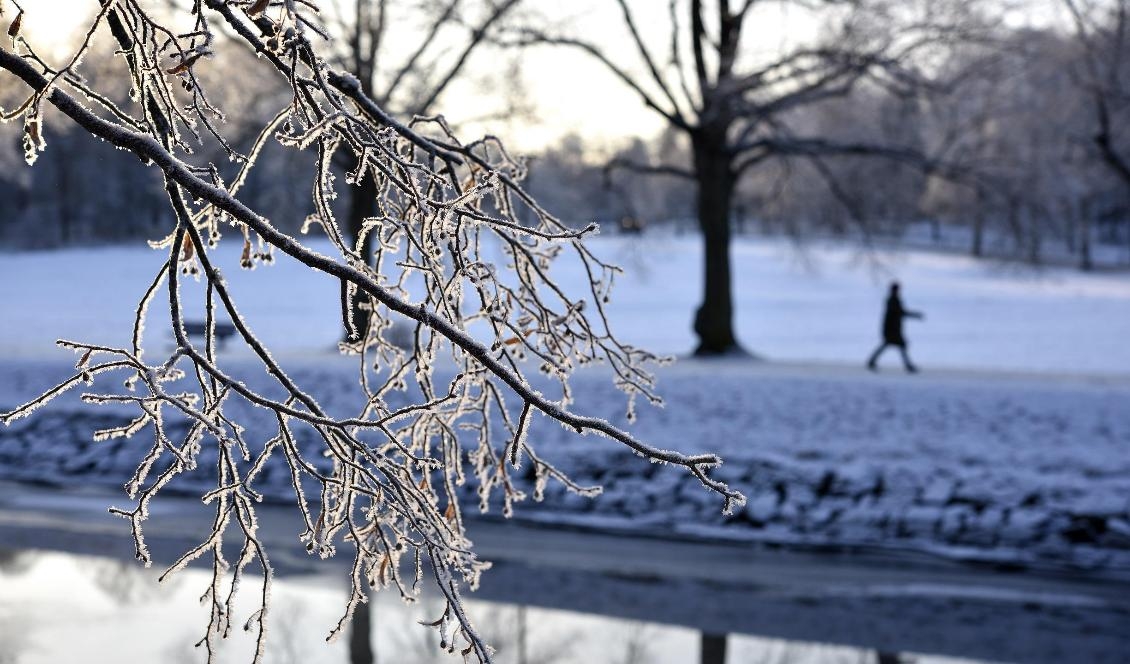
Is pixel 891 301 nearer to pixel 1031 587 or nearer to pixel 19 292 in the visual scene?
pixel 1031 587

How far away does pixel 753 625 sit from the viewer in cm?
939

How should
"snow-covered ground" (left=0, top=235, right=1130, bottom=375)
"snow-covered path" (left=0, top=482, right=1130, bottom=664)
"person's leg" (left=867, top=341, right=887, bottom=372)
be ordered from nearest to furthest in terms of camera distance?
"snow-covered path" (left=0, top=482, right=1130, bottom=664)
"person's leg" (left=867, top=341, right=887, bottom=372)
"snow-covered ground" (left=0, top=235, right=1130, bottom=375)

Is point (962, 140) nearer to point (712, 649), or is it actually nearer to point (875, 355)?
point (875, 355)

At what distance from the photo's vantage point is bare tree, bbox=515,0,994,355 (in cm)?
1806

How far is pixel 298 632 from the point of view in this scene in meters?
8.92

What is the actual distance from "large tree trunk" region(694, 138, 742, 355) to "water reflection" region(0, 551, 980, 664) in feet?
34.8

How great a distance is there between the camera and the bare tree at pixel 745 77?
18.1 m

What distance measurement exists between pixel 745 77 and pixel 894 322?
4190 mm

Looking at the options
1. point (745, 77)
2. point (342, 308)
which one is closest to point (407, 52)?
point (745, 77)

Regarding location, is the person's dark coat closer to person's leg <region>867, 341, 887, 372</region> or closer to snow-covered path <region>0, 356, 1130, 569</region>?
person's leg <region>867, 341, 887, 372</region>

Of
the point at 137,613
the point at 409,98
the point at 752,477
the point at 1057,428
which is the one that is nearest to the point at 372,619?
the point at 137,613

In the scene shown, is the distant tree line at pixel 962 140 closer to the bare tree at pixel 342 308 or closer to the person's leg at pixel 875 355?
the person's leg at pixel 875 355

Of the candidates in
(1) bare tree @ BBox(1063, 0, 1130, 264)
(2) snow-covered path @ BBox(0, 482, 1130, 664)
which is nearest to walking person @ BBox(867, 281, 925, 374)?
(1) bare tree @ BBox(1063, 0, 1130, 264)

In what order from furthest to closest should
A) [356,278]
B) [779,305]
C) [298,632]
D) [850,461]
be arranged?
1. [779,305]
2. [850,461]
3. [298,632]
4. [356,278]
